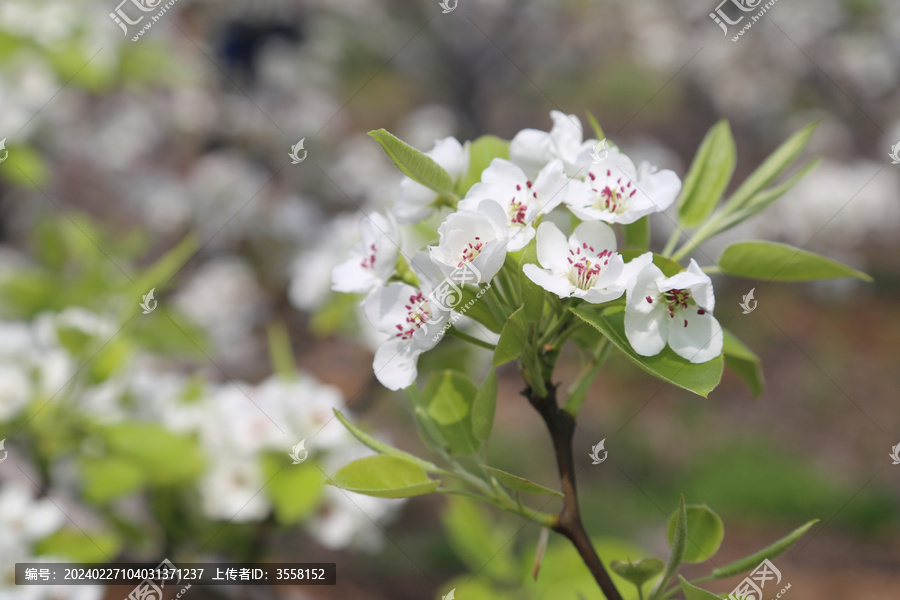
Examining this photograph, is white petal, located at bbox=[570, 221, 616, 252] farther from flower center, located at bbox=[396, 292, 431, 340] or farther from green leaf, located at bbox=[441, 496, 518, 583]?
green leaf, located at bbox=[441, 496, 518, 583]

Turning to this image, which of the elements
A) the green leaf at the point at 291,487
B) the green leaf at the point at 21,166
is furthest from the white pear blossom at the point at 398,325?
the green leaf at the point at 21,166

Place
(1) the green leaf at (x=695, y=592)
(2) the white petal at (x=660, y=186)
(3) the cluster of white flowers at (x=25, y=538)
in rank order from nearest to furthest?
(1) the green leaf at (x=695, y=592), (2) the white petal at (x=660, y=186), (3) the cluster of white flowers at (x=25, y=538)

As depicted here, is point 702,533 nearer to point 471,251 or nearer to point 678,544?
point 678,544

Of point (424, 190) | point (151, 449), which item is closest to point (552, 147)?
point (424, 190)

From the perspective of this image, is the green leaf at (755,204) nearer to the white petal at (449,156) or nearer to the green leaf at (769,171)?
the green leaf at (769,171)

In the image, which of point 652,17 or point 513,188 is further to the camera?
point 652,17

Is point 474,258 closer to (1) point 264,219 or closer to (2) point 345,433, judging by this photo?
(2) point 345,433

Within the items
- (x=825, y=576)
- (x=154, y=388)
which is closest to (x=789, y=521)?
(x=825, y=576)

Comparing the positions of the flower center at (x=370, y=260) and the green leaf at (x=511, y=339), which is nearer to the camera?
the green leaf at (x=511, y=339)
